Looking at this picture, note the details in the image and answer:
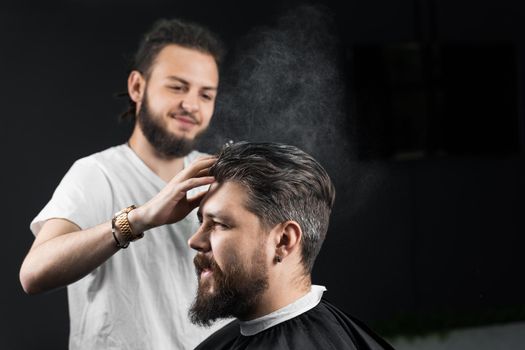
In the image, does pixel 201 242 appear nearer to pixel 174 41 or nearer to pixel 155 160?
pixel 155 160

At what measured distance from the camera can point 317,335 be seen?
1936 millimetres

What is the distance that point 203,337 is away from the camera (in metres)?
2.38

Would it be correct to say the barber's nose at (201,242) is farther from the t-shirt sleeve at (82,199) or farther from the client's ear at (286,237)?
the t-shirt sleeve at (82,199)

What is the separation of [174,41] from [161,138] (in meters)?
0.35

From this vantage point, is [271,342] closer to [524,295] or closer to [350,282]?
[350,282]

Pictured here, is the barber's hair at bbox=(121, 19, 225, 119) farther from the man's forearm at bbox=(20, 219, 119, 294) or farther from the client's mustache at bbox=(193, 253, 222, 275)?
the client's mustache at bbox=(193, 253, 222, 275)

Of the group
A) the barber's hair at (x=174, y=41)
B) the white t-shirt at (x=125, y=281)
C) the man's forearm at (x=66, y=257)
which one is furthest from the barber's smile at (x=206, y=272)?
the barber's hair at (x=174, y=41)

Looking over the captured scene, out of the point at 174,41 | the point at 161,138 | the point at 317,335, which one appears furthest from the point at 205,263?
the point at 174,41

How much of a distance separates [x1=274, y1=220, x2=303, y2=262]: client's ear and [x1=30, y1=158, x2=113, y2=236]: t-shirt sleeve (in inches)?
25.5

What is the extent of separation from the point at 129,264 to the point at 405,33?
2.89 m

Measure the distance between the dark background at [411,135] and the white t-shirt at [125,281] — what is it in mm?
1673

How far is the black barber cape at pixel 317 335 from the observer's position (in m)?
1.92

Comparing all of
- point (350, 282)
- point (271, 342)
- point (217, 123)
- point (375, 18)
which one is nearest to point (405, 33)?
point (375, 18)

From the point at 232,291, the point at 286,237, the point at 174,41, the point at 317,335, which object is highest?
the point at 174,41
